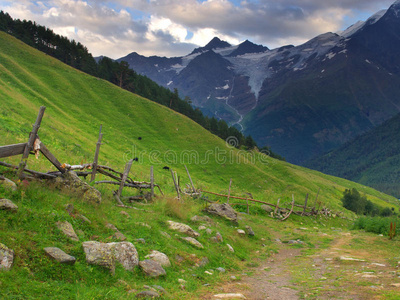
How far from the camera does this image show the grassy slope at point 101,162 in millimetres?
6672

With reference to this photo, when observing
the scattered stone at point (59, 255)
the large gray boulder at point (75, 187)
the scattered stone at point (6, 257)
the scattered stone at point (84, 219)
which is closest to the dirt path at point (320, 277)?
the scattered stone at point (59, 255)

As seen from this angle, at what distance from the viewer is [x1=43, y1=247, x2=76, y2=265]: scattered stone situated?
265 inches

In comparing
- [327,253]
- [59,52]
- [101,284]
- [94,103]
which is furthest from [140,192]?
[59,52]

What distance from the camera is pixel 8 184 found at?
8.81m

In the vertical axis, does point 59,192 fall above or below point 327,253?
above

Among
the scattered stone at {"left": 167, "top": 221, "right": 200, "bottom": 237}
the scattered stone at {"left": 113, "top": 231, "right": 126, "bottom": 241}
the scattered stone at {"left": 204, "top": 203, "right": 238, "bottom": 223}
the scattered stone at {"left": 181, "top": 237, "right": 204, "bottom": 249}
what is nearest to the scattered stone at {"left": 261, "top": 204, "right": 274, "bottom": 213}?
the scattered stone at {"left": 204, "top": 203, "right": 238, "bottom": 223}

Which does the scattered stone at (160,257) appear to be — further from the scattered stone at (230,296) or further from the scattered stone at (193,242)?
the scattered stone at (193,242)

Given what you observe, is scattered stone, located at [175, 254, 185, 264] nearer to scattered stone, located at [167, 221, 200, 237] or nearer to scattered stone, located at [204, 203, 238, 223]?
scattered stone, located at [167, 221, 200, 237]

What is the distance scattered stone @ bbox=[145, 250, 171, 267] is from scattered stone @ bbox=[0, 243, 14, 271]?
396 cm

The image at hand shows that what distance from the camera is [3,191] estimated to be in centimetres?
852

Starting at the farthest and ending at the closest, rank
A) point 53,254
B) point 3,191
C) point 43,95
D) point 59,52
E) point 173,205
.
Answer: point 59,52 → point 43,95 → point 173,205 → point 3,191 → point 53,254

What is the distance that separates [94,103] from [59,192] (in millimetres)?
52408

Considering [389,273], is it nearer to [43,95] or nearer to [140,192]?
[140,192]

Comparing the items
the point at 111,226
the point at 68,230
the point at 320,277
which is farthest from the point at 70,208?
the point at 320,277
